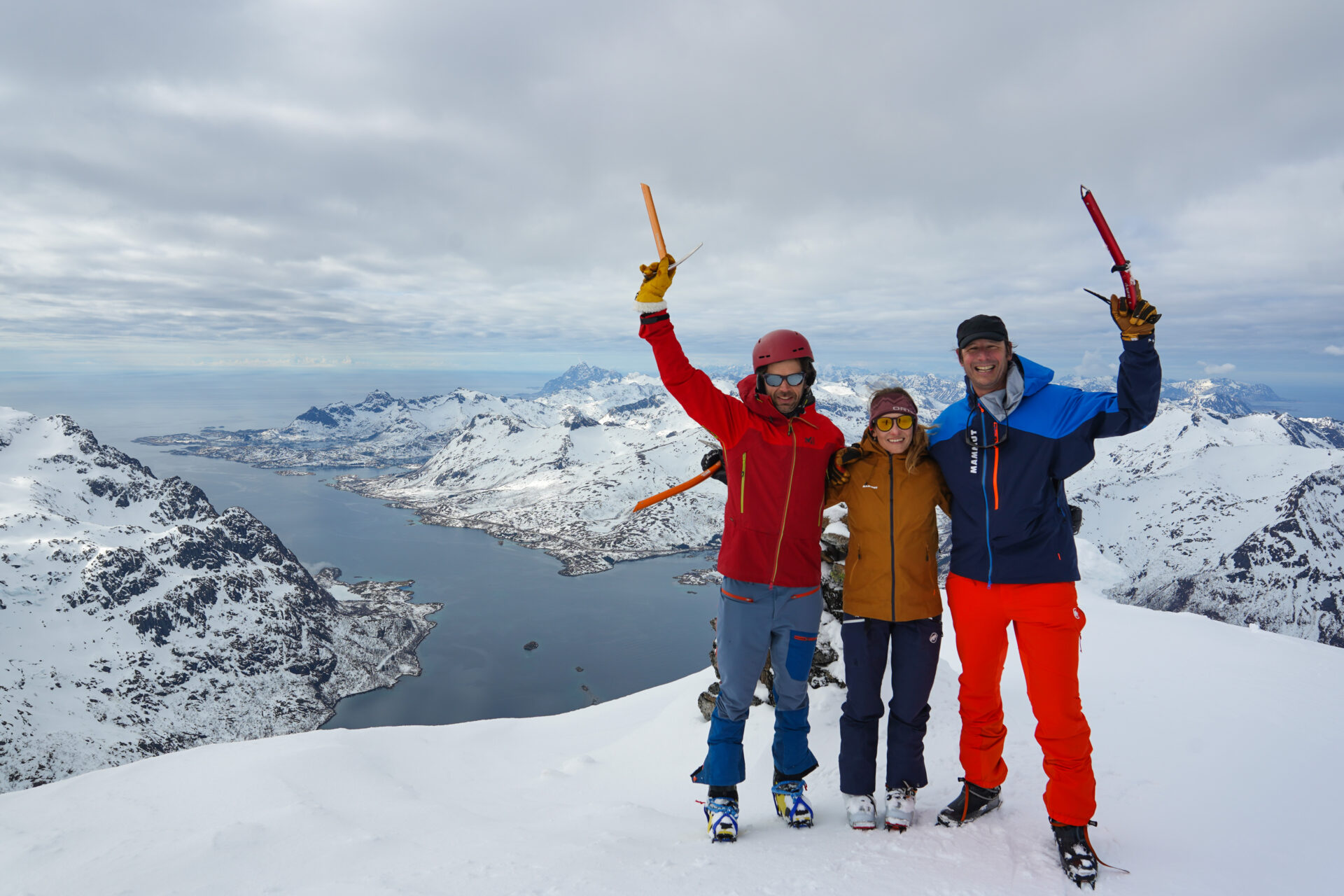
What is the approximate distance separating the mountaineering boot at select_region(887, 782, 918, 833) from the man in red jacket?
641 mm

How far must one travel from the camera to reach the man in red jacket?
4.72 meters

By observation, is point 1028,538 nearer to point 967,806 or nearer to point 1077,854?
point 1077,854

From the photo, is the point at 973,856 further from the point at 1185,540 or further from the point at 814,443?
the point at 1185,540

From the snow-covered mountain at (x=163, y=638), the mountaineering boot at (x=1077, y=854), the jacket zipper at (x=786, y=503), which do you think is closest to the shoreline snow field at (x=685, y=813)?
the mountaineering boot at (x=1077, y=854)

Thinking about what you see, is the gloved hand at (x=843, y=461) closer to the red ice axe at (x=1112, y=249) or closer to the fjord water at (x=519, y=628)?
the red ice axe at (x=1112, y=249)

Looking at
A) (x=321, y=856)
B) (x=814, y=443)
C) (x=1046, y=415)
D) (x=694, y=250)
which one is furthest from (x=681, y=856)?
(x=694, y=250)

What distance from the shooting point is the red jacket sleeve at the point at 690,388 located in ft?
15.1

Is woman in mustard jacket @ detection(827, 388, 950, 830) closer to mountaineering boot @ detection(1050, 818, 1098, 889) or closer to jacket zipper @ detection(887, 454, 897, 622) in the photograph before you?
jacket zipper @ detection(887, 454, 897, 622)

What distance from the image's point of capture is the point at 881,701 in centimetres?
471

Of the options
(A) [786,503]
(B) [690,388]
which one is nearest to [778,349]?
(B) [690,388]

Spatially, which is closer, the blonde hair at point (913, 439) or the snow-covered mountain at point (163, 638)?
the blonde hair at point (913, 439)

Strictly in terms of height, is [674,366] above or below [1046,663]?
above

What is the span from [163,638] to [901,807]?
5847 inches

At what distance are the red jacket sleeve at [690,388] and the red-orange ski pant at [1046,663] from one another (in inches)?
80.5
